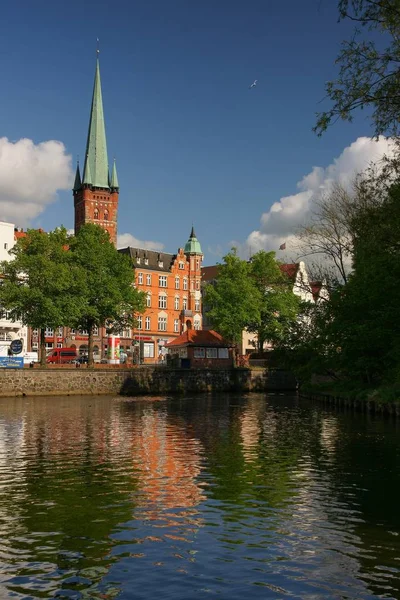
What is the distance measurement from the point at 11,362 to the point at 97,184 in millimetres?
82561

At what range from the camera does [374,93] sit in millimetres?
21969

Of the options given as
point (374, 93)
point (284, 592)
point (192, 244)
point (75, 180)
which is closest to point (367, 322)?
point (374, 93)

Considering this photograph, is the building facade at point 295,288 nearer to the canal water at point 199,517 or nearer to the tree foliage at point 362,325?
the tree foliage at point 362,325

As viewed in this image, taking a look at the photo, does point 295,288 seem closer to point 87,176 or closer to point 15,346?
point 87,176

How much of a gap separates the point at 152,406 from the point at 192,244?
8952 cm

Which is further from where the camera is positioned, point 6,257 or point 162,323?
point 162,323

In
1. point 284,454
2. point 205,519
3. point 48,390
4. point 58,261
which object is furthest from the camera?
point 58,261

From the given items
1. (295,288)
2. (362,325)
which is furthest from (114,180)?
(362,325)

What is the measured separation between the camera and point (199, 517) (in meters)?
16.5

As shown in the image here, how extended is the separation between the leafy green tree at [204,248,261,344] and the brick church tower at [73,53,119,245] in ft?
154

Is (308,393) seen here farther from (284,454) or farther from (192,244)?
(192,244)

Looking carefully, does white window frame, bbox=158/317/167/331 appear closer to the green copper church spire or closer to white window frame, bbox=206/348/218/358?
the green copper church spire

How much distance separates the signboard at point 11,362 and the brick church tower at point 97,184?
249 feet

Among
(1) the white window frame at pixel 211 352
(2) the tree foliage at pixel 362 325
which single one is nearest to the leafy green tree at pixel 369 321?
(2) the tree foliage at pixel 362 325
